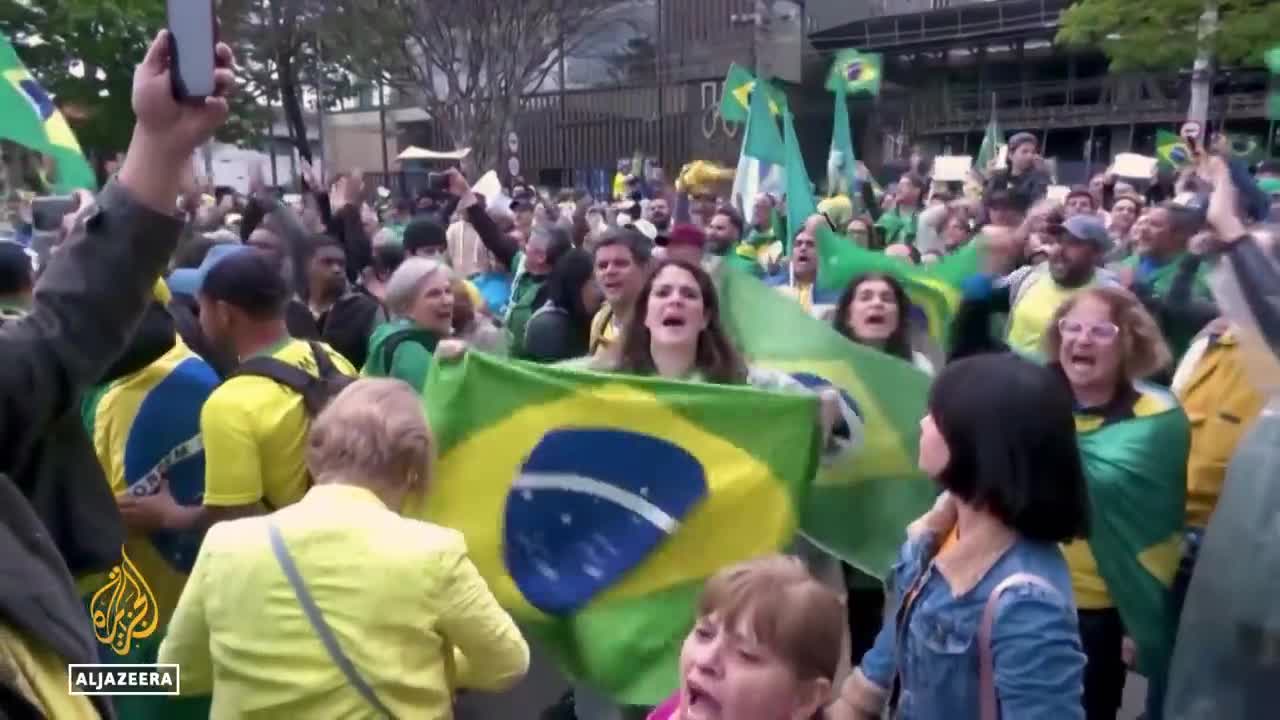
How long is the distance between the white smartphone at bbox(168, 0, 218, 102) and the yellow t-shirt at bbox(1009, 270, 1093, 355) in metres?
4.46

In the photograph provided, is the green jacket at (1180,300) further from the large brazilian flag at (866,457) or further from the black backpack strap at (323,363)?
the black backpack strap at (323,363)

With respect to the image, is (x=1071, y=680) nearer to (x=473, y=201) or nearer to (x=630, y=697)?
(x=630, y=697)

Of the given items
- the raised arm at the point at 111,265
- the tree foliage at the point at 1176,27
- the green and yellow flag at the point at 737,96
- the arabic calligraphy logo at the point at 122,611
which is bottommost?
the arabic calligraphy logo at the point at 122,611

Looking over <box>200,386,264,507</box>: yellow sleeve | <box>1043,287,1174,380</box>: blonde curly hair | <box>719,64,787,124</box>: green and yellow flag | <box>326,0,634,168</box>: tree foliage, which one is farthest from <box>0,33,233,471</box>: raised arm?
<box>326,0,634,168</box>: tree foliage

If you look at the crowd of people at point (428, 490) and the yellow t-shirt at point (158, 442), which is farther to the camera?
the yellow t-shirt at point (158, 442)

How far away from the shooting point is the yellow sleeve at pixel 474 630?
251 centimetres

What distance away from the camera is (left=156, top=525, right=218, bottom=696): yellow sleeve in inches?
99.3

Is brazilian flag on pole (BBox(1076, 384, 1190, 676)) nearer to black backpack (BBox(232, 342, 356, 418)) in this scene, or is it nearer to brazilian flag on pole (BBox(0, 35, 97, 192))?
black backpack (BBox(232, 342, 356, 418))

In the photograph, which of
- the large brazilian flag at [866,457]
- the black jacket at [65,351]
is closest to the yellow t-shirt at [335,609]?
the black jacket at [65,351]

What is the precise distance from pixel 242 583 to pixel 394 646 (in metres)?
0.31

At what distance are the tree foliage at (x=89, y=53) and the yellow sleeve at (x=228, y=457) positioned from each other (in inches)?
1003

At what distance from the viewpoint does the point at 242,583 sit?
2455mm

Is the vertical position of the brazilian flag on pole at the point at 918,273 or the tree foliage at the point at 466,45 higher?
the tree foliage at the point at 466,45

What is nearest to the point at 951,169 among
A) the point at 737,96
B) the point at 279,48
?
the point at 737,96
